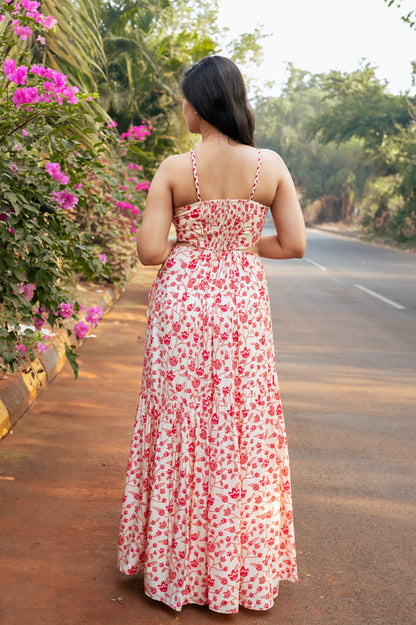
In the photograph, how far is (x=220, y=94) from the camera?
9.64 ft

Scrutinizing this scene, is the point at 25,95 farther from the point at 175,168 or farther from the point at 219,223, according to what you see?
the point at 219,223

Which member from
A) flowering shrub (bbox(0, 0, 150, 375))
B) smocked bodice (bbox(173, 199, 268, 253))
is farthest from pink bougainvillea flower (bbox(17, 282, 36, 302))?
smocked bodice (bbox(173, 199, 268, 253))

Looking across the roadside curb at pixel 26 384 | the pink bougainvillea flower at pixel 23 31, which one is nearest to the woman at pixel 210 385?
the roadside curb at pixel 26 384

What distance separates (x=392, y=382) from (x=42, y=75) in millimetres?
4634

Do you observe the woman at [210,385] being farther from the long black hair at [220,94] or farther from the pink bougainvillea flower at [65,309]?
the pink bougainvillea flower at [65,309]

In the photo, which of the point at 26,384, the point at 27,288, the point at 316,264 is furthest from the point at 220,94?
the point at 316,264

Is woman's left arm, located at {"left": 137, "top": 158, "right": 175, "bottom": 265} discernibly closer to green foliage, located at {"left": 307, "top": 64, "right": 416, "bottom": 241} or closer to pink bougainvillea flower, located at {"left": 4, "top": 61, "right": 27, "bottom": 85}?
pink bougainvillea flower, located at {"left": 4, "top": 61, "right": 27, "bottom": 85}

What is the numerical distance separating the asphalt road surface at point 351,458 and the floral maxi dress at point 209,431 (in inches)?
13.4

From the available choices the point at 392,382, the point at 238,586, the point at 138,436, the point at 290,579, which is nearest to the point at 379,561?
the point at 290,579

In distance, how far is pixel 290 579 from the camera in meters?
3.26

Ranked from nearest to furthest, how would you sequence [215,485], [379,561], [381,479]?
[215,485] < [379,561] < [381,479]

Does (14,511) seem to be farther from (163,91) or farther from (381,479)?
(163,91)

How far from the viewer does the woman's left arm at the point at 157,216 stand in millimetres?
3021

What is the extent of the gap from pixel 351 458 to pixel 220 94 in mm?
2874
